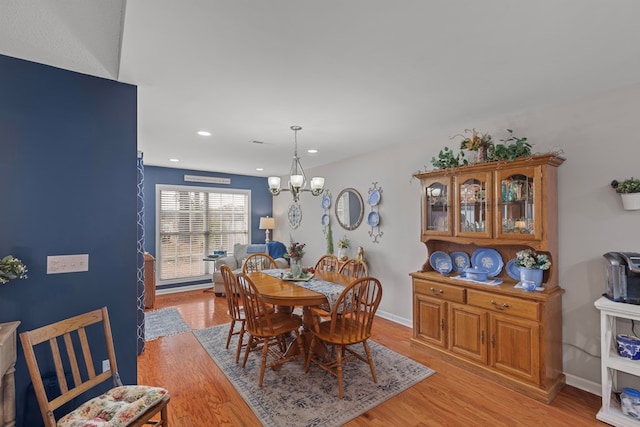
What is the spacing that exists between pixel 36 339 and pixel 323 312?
6.81ft

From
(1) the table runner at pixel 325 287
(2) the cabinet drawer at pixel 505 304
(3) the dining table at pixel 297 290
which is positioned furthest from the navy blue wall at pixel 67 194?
(2) the cabinet drawer at pixel 505 304

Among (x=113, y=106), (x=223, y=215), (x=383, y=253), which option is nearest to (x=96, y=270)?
(x=113, y=106)

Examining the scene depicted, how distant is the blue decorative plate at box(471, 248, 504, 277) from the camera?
299cm

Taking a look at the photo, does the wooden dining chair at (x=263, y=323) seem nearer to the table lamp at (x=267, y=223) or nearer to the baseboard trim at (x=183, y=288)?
the baseboard trim at (x=183, y=288)

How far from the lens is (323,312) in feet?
9.48

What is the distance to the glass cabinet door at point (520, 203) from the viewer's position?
98.6 inches

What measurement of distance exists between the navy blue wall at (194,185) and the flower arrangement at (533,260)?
5.67 metres

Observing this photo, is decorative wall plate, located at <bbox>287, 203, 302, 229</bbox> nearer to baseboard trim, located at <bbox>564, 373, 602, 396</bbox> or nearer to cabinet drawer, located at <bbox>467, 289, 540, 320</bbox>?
cabinet drawer, located at <bbox>467, 289, 540, 320</bbox>

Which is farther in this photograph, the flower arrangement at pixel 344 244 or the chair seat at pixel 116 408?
the flower arrangement at pixel 344 244

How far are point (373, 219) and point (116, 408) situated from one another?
3597 millimetres

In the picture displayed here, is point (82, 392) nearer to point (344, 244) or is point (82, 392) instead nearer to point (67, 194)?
point (67, 194)

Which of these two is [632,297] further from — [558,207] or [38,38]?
[38,38]

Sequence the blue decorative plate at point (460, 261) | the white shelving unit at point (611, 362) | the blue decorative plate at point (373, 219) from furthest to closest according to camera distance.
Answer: the blue decorative plate at point (373, 219)
the blue decorative plate at point (460, 261)
the white shelving unit at point (611, 362)


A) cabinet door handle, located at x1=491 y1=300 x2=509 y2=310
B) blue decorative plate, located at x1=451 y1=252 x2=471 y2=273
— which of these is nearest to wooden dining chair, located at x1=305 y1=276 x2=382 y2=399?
cabinet door handle, located at x1=491 y1=300 x2=509 y2=310
